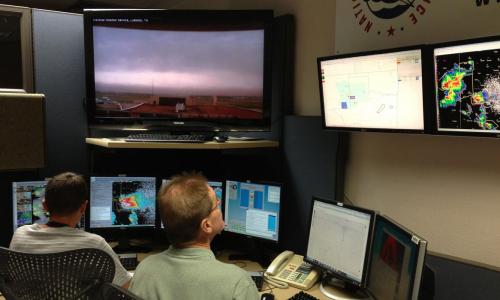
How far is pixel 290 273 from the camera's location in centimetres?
213

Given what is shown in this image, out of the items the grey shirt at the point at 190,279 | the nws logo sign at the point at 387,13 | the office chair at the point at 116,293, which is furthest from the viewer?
the nws logo sign at the point at 387,13

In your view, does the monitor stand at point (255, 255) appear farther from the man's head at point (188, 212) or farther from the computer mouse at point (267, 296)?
the man's head at point (188, 212)

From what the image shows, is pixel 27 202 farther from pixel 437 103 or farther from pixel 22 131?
pixel 437 103

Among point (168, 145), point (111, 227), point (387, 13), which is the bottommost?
point (111, 227)

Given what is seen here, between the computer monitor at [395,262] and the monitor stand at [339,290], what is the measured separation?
134 millimetres

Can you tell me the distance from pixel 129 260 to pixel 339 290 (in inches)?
42.3

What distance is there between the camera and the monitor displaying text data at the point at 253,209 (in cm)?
230

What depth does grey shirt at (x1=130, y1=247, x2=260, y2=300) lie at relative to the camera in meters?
1.26

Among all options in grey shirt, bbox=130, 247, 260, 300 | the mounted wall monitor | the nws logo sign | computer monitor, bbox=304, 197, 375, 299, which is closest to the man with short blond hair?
grey shirt, bbox=130, 247, 260, 300

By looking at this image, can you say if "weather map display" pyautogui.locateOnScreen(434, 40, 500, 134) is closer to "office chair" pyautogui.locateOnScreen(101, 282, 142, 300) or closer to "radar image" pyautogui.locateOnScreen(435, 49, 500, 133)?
"radar image" pyautogui.locateOnScreen(435, 49, 500, 133)

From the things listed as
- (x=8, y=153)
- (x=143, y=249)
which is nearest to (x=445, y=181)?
(x=143, y=249)

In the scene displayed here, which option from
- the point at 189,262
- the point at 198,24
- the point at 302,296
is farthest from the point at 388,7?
the point at 189,262

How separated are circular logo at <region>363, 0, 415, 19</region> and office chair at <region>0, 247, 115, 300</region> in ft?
5.24

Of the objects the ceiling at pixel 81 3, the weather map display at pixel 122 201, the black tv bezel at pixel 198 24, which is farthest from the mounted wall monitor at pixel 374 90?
the ceiling at pixel 81 3
